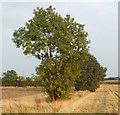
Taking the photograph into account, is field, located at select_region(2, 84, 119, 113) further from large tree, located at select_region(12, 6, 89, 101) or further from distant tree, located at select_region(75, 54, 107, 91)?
distant tree, located at select_region(75, 54, 107, 91)

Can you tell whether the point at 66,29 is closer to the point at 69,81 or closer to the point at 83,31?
the point at 83,31

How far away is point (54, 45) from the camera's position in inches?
909

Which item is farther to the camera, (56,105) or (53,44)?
(53,44)

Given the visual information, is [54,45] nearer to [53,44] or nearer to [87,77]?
[53,44]

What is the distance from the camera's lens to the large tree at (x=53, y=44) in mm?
22141

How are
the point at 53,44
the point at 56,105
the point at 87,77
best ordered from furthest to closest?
1. the point at 87,77
2. the point at 53,44
3. the point at 56,105

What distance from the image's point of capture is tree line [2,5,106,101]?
22.2m

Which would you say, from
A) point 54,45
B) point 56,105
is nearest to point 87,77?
point 54,45

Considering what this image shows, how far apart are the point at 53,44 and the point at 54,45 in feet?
0.57

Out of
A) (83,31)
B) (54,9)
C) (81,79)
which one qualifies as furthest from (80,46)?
(81,79)

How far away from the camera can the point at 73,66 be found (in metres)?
24.4

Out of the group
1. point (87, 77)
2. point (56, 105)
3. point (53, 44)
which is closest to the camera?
point (56, 105)

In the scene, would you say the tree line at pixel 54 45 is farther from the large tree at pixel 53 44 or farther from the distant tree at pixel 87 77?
the distant tree at pixel 87 77

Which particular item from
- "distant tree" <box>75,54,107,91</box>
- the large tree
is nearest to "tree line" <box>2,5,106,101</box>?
the large tree
